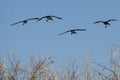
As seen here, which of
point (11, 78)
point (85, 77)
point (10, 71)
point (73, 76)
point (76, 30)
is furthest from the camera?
point (85, 77)

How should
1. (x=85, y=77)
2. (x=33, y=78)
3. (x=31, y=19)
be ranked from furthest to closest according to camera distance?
(x=85, y=77) → (x=33, y=78) → (x=31, y=19)

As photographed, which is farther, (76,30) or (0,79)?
(0,79)

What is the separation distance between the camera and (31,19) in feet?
22.3

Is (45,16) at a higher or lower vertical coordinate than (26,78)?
higher

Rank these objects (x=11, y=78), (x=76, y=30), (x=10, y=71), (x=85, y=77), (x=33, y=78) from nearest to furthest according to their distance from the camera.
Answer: (x=76, y=30), (x=33, y=78), (x=11, y=78), (x=10, y=71), (x=85, y=77)

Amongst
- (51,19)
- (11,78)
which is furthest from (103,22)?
(11,78)

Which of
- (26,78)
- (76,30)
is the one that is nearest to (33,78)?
(26,78)

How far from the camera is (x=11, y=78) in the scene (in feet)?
42.0

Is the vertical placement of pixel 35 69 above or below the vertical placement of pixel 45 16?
below

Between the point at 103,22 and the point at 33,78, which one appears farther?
the point at 33,78

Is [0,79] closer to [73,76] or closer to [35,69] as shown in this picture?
[35,69]

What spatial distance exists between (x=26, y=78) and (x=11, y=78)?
1.41 m

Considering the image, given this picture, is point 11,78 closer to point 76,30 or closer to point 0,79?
point 0,79

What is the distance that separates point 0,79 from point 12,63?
1409 millimetres
